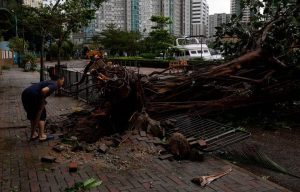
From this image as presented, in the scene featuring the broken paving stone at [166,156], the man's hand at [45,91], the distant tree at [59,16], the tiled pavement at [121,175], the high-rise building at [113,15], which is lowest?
the tiled pavement at [121,175]

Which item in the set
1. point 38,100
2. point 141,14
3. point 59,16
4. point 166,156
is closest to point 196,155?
point 166,156

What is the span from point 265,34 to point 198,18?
325ft

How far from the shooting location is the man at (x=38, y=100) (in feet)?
23.5

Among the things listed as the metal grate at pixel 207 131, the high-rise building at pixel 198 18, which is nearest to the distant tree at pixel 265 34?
the metal grate at pixel 207 131

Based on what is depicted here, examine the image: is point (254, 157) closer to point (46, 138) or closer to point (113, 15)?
point (46, 138)

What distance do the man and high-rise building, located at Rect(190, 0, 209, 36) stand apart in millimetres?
98299

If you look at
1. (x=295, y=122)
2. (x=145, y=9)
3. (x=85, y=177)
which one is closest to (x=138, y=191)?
(x=85, y=177)

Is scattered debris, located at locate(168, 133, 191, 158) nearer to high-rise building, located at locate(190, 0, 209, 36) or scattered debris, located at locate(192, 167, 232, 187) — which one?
scattered debris, located at locate(192, 167, 232, 187)

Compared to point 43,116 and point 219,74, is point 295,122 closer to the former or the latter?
point 219,74

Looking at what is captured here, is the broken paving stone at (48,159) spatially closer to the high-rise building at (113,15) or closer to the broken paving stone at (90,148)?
the broken paving stone at (90,148)

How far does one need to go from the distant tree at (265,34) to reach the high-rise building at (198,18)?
93759 mm

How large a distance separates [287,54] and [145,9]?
92.2 metres

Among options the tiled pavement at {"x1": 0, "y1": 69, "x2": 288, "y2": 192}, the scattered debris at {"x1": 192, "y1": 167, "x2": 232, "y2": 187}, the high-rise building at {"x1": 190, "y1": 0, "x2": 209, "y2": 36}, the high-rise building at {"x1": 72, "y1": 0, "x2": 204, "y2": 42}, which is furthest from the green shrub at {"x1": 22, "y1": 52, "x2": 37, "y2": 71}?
the high-rise building at {"x1": 190, "y1": 0, "x2": 209, "y2": 36}

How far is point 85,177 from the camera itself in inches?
210
